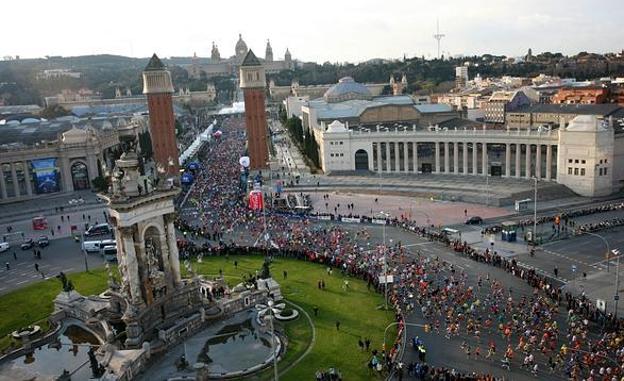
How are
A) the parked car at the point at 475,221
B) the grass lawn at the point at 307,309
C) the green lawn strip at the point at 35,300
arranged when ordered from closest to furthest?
the grass lawn at the point at 307,309 → the green lawn strip at the point at 35,300 → the parked car at the point at 475,221

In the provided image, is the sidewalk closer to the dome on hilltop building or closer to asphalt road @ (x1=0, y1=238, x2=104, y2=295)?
asphalt road @ (x1=0, y1=238, x2=104, y2=295)

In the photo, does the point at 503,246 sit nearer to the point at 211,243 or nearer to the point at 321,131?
the point at 211,243

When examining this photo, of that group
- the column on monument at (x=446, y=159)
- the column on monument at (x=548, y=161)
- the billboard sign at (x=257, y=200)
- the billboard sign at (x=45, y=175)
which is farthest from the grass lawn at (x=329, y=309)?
the billboard sign at (x=45, y=175)

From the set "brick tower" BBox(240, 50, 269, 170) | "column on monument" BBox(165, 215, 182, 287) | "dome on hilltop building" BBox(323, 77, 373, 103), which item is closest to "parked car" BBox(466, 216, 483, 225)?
"column on monument" BBox(165, 215, 182, 287)

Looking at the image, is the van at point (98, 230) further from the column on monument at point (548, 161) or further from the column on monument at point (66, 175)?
the column on monument at point (548, 161)

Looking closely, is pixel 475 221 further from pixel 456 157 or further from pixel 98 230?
pixel 98 230
